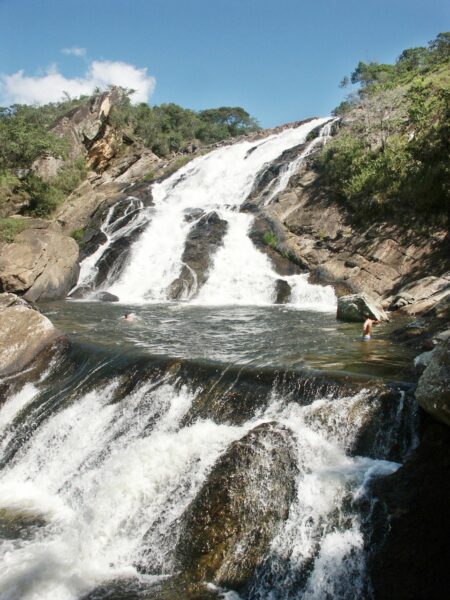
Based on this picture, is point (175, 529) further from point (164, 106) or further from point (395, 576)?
point (164, 106)

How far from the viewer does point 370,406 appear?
6.82 meters

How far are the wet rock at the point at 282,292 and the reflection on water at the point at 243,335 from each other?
1726mm

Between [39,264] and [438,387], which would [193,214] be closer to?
[39,264]

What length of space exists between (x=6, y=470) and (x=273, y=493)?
5218 mm

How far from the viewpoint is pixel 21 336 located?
1196 centimetres

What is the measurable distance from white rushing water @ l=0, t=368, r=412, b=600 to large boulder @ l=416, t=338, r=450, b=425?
3.14 feet

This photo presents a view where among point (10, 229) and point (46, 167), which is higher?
point (46, 167)

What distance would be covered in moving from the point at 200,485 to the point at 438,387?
3.36 m

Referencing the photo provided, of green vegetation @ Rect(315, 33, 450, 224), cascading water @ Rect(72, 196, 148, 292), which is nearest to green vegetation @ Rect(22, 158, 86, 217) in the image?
cascading water @ Rect(72, 196, 148, 292)

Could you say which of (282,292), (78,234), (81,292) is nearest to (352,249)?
(282,292)

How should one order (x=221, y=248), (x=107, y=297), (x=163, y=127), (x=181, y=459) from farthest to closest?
(x=163, y=127), (x=221, y=248), (x=107, y=297), (x=181, y=459)

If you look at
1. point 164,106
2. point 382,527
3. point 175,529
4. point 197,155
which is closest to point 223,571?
point 175,529

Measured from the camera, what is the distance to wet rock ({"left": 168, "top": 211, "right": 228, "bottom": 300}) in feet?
70.6

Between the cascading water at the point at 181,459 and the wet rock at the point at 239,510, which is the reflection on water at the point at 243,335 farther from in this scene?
the wet rock at the point at 239,510
